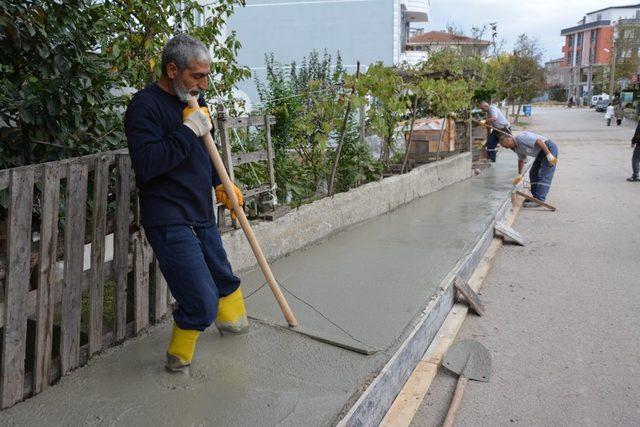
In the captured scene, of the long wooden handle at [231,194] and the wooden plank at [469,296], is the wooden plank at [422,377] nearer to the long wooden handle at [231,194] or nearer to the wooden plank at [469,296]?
the wooden plank at [469,296]

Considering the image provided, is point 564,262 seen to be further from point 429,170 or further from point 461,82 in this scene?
point 461,82

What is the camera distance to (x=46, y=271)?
2.79 meters

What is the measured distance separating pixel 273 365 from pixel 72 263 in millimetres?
1186

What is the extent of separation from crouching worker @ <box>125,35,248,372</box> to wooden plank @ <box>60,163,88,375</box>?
0.31m

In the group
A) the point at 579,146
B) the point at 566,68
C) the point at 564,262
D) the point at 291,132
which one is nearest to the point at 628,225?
the point at 564,262

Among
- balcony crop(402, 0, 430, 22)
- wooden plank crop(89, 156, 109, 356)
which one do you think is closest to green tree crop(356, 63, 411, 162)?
wooden plank crop(89, 156, 109, 356)

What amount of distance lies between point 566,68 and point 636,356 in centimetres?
Answer: 12464

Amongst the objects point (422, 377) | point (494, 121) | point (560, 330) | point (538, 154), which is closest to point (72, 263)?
point (422, 377)

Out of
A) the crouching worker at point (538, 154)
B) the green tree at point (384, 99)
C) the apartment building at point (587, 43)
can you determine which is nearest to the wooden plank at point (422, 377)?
the green tree at point (384, 99)

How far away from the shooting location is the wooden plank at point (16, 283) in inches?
102

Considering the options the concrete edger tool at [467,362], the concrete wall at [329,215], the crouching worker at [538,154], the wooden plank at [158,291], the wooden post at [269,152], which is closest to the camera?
the wooden plank at [158,291]

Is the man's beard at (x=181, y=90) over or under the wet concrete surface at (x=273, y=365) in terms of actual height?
over

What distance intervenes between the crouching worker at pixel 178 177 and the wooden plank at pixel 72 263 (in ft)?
1.01

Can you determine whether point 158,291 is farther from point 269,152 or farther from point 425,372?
point 269,152
